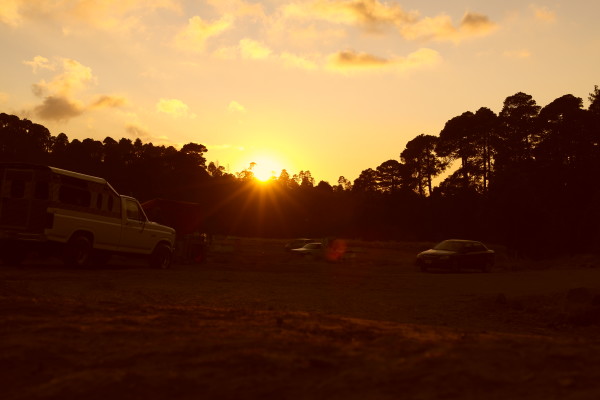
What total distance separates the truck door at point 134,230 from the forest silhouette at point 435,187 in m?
13.9

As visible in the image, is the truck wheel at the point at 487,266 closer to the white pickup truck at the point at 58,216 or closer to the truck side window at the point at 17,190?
the white pickup truck at the point at 58,216

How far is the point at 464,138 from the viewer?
75.7 metres

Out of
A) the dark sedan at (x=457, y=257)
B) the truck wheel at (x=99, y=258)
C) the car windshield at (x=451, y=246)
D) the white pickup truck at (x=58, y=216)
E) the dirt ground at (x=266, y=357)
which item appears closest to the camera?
the dirt ground at (x=266, y=357)

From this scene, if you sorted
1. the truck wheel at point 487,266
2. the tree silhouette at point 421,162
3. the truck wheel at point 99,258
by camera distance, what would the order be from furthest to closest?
the tree silhouette at point 421,162 → the truck wheel at point 487,266 → the truck wheel at point 99,258

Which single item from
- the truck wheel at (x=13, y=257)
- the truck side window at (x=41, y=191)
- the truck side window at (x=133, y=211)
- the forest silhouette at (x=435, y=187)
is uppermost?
the forest silhouette at (x=435, y=187)

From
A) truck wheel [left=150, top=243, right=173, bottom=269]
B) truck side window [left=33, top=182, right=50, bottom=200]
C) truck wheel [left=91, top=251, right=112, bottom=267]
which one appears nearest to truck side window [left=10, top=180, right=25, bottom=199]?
truck side window [left=33, top=182, right=50, bottom=200]

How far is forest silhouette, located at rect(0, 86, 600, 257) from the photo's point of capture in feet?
154

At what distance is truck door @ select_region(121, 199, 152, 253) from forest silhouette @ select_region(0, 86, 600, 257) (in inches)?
547

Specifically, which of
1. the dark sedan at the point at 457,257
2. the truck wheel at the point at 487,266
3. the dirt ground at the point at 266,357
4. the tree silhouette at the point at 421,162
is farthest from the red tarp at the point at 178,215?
the tree silhouette at the point at 421,162

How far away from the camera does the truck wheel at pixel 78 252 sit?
714 inches

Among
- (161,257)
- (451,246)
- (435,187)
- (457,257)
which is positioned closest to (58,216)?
(161,257)

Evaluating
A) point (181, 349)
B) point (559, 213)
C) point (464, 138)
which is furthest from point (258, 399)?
point (464, 138)

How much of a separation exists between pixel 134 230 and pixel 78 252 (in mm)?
2217

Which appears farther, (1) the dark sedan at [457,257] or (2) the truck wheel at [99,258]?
(1) the dark sedan at [457,257]
